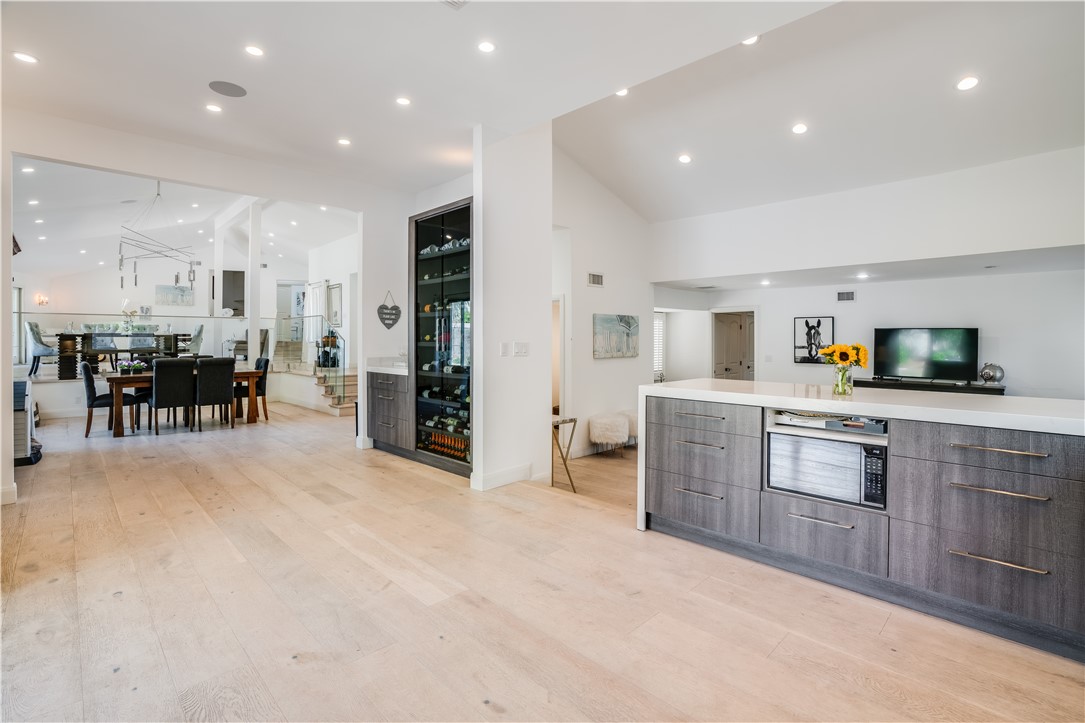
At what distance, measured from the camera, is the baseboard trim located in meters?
1.97

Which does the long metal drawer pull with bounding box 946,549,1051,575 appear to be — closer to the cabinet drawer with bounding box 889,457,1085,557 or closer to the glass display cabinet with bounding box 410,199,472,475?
the cabinet drawer with bounding box 889,457,1085,557

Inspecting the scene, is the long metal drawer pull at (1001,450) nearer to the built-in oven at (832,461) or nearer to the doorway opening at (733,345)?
the built-in oven at (832,461)

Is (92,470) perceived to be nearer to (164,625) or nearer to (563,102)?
(164,625)

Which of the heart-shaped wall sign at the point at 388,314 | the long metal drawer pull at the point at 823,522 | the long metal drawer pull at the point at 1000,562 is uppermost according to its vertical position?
the heart-shaped wall sign at the point at 388,314

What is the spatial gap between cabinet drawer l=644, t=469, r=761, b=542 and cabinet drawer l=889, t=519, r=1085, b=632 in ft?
2.19

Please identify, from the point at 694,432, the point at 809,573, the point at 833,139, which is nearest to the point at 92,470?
the point at 694,432

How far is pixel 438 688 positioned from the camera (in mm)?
1729

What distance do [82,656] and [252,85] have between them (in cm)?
Answer: 329

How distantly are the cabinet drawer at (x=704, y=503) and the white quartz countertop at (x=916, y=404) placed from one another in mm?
498

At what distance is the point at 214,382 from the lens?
6781 millimetres

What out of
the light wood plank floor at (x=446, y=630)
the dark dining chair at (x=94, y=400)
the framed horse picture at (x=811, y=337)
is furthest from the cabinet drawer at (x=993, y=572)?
the dark dining chair at (x=94, y=400)

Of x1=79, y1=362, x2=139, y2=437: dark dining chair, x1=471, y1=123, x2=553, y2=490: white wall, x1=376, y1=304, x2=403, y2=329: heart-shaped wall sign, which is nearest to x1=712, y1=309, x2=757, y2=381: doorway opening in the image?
x1=471, y1=123, x2=553, y2=490: white wall

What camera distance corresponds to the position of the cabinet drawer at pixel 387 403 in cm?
507

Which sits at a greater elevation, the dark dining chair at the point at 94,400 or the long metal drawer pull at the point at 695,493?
the dark dining chair at the point at 94,400
